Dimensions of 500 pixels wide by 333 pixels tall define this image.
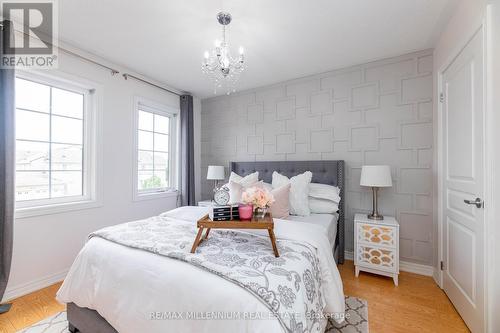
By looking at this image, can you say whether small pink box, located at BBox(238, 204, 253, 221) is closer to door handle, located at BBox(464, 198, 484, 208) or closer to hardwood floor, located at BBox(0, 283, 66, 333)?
door handle, located at BBox(464, 198, 484, 208)

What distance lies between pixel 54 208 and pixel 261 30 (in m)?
2.84

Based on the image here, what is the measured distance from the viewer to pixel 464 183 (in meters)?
1.80

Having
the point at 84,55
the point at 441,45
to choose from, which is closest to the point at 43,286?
the point at 84,55

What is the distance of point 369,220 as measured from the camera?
8.22 ft

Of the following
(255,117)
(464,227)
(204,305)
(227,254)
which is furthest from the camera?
(255,117)

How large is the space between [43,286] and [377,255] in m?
3.56

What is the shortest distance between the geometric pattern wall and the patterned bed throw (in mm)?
1814

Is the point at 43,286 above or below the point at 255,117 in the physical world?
below

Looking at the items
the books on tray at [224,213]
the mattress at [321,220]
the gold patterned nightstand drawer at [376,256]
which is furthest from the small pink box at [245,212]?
the gold patterned nightstand drawer at [376,256]

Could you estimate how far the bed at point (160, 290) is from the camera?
0.98 m

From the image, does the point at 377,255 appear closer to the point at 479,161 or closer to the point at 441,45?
the point at 479,161

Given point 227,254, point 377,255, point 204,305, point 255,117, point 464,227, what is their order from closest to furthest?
1. point 204,305
2. point 227,254
3. point 464,227
4. point 377,255
5. point 255,117

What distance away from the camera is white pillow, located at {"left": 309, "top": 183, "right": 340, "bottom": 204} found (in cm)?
265

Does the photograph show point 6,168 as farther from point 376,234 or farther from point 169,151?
point 376,234
